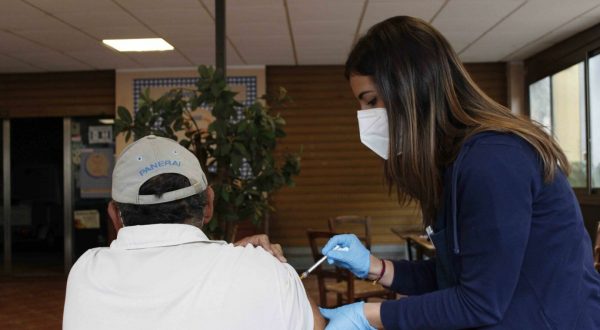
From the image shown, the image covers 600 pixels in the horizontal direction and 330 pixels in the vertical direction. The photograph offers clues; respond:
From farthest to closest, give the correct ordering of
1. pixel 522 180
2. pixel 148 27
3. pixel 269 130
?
pixel 148 27, pixel 269 130, pixel 522 180

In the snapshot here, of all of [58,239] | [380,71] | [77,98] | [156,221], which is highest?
[77,98]

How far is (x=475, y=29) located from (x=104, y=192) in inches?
205

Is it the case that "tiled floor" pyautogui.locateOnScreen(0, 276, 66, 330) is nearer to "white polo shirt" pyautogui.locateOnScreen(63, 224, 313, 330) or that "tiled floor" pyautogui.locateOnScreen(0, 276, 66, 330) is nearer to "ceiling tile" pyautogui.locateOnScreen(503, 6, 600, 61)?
"white polo shirt" pyautogui.locateOnScreen(63, 224, 313, 330)

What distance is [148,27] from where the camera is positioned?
5.37 metres

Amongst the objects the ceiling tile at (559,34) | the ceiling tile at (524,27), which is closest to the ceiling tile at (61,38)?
the ceiling tile at (524,27)

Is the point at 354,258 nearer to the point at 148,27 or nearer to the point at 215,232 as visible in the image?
the point at 215,232

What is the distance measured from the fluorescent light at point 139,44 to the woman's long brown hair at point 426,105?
5036 mm

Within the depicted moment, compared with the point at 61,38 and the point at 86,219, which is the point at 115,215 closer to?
the point at 61,38

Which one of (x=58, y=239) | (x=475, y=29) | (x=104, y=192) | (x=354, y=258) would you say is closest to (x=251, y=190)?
(x=354, y=258)

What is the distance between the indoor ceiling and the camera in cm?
481

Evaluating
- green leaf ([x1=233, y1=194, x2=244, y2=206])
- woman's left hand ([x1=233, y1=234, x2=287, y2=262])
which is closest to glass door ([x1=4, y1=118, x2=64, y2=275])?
green leaf ([x1=233, y1=194, x2=244, y2=206])

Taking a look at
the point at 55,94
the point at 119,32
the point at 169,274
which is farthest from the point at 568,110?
the point at 55,94

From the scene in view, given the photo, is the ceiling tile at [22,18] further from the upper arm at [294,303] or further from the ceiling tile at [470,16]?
the upper arm at [294,303]

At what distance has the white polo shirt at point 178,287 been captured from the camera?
112 centimetres
